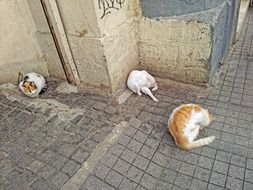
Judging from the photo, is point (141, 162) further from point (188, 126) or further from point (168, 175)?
point (188, 126)

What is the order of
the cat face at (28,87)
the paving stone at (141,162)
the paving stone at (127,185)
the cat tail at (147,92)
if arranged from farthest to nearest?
the cat face at (28,87) < the cat tail at (147,92) < the paving stone at (141,162) < the paving stone at (127,185)

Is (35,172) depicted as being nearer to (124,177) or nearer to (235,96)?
(124,177)

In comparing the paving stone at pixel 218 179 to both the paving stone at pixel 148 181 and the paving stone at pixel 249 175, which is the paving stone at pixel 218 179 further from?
the paving stone at pixel 148 181

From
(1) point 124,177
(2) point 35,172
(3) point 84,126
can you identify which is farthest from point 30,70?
(1) point 124,177

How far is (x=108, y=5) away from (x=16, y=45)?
6.22ft

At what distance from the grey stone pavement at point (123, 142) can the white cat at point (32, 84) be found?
156 mm

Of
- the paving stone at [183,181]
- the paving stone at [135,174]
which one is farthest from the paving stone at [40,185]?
the paving stone at [183,181]

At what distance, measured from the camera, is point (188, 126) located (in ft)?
10.4

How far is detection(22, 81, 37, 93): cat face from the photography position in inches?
166

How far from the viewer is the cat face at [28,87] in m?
4.21

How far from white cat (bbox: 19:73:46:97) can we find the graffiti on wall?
5.61 ft

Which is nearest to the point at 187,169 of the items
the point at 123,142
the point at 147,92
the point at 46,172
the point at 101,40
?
the point at 123,142

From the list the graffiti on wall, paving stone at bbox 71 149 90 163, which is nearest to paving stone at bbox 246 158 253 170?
paving stone at bbox 71 149 90 163

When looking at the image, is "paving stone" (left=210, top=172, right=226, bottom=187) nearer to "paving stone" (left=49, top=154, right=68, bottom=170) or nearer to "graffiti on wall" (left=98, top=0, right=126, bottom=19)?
"paving stone" (left=49, top=154, right=68, bottom=170)
